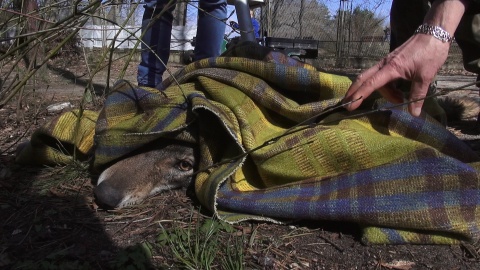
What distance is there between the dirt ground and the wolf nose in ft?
0.11

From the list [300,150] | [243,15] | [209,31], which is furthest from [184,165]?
[243,15]

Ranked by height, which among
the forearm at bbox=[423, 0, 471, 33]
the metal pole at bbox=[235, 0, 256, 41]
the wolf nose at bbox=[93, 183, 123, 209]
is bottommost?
the wolf nose at bbox=[93, 183, 123, 209]

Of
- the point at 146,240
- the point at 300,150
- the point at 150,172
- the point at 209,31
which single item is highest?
the point at 209,31

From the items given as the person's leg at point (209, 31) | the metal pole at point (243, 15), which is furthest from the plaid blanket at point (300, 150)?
the metal pole at point (243, 15)

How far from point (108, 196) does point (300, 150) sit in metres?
0.81

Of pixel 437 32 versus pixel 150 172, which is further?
pixel 150 172

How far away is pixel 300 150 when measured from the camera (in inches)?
74.6

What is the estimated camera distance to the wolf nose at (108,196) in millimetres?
1963

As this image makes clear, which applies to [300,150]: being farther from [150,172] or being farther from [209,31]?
[209,31]

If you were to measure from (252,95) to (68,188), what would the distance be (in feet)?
3.13

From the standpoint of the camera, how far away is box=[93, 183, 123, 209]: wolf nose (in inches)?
77.3

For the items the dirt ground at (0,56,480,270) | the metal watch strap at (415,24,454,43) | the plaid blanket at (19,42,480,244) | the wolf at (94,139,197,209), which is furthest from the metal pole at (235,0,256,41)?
the metal watch strap at (415,24,454,43)

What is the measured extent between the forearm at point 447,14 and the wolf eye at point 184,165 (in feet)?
3.94

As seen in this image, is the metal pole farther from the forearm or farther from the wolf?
the forearm
